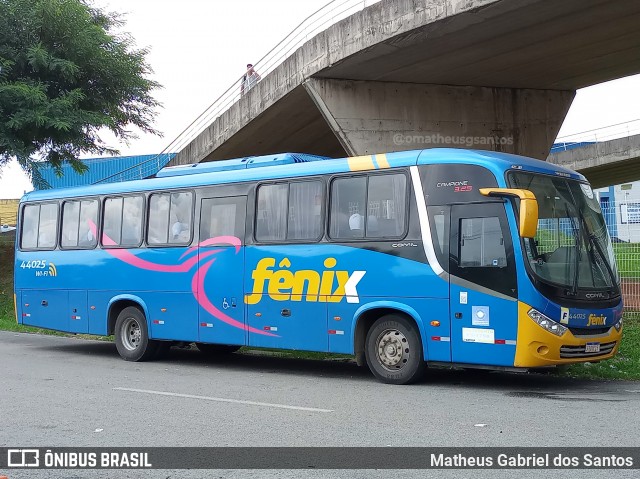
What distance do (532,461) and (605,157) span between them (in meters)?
44.5

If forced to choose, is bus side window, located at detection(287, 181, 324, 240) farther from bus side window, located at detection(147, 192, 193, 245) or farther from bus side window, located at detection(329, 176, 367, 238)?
bus side window, located at detection(147, 192, 193, 245)

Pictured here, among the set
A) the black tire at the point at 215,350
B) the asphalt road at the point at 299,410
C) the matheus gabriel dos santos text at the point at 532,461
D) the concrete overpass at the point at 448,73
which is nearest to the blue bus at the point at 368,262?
the asphalt road at the point at 299,410

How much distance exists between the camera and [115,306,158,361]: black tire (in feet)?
49.0

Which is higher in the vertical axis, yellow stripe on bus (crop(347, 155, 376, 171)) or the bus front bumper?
yellow stripe on bus (crop(347, 155, 376, 171))

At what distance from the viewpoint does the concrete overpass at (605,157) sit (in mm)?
46513

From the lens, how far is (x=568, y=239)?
35.6 ft

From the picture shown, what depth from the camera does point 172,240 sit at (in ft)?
47.6

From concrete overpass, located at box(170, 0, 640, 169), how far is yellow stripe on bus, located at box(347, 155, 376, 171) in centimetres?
464

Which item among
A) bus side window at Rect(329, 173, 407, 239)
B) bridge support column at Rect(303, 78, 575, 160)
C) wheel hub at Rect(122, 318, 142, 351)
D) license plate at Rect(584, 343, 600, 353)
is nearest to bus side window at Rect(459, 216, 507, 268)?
bus side window at Rect(329, 173, 407, 239)

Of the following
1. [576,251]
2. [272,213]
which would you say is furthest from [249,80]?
[576,251]

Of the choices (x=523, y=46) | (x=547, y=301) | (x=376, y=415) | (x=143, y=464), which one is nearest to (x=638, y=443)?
(x=376, y=415)

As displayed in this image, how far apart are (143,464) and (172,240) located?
8.18 meters

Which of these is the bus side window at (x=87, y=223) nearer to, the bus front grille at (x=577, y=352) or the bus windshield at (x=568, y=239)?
the bus windshield at (x=568, y=239)

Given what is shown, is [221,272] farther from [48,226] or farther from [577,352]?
[577,352]
